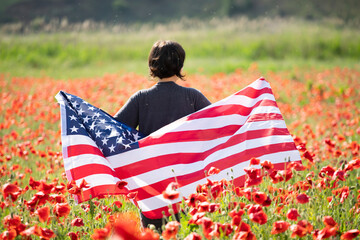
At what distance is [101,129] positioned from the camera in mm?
3242

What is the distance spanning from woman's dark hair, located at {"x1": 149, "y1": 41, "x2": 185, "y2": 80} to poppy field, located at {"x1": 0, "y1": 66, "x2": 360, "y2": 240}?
42.9 inches

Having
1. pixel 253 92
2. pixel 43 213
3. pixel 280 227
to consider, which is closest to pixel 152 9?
pixel 253 92

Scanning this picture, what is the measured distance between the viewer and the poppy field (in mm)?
2002

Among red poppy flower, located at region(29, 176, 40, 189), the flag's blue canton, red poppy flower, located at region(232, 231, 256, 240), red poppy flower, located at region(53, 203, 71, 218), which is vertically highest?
the flag's blue canton

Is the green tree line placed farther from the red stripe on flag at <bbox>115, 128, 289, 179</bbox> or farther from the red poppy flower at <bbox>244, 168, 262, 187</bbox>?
the red poppy flower at <bbox>244, 168, 262, 187</bbox>

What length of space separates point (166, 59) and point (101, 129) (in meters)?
0.87

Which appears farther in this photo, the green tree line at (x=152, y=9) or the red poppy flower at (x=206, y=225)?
the green tree line at (x=152, y=9)

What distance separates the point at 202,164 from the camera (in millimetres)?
3174

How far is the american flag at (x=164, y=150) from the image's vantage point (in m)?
3.05

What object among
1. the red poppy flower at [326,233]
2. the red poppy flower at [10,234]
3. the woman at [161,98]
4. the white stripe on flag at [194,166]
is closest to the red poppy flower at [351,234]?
the red poppy flower at [326,233]

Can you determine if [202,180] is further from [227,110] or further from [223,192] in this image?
[227,110]

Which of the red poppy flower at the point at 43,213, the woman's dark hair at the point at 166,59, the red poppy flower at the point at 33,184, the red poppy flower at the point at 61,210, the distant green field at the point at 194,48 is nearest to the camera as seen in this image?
the red poppy flower at the point at 43,213

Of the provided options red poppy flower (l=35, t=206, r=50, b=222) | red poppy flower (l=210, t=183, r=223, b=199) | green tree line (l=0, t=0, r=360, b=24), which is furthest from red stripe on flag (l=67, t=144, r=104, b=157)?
green tree line (l=0, t=0, r=360, b=24)

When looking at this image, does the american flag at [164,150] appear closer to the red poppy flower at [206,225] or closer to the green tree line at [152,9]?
the red poppy flower at [206,225]
